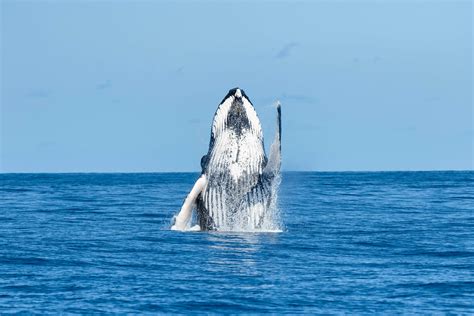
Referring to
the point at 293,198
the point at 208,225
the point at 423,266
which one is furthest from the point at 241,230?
the point at 293,198

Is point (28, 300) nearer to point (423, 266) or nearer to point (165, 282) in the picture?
point (165, 282)

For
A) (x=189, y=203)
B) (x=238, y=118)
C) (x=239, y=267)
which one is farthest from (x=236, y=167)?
(x=239, y=267)

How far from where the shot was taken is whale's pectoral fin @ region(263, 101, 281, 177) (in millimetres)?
20047

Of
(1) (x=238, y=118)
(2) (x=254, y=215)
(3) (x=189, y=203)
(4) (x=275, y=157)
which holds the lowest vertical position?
(2) (x=254, y=215)

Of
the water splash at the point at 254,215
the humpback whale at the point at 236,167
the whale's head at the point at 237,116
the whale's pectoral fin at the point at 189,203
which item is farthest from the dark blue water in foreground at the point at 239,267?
the whale's head at the point at 237,116

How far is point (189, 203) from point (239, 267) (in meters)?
4.29

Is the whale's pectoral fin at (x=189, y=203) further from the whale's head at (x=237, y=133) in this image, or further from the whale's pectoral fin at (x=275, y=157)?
the whale's pectoral fin at (x=275, y=157)

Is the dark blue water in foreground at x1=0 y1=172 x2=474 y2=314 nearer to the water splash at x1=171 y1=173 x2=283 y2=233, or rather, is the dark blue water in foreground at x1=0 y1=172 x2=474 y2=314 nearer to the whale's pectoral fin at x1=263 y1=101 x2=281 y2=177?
the water splash at x1=171 y1=173 x2=283 y2=233

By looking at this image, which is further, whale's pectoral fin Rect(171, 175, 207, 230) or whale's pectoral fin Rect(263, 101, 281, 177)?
whale's pectoral fin Rect(171, 175, 207, 230)

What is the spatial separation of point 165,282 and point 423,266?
14.9 feet

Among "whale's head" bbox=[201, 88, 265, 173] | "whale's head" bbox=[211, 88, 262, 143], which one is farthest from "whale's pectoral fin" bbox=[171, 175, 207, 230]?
"whale's head" bbox=[211, 88, 262, 143]

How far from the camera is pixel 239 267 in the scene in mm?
16219

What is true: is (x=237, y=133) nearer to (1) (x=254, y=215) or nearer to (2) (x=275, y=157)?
(2) (x=275, y=157)

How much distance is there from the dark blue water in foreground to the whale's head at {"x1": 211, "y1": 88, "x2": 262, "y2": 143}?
5.57 feet
